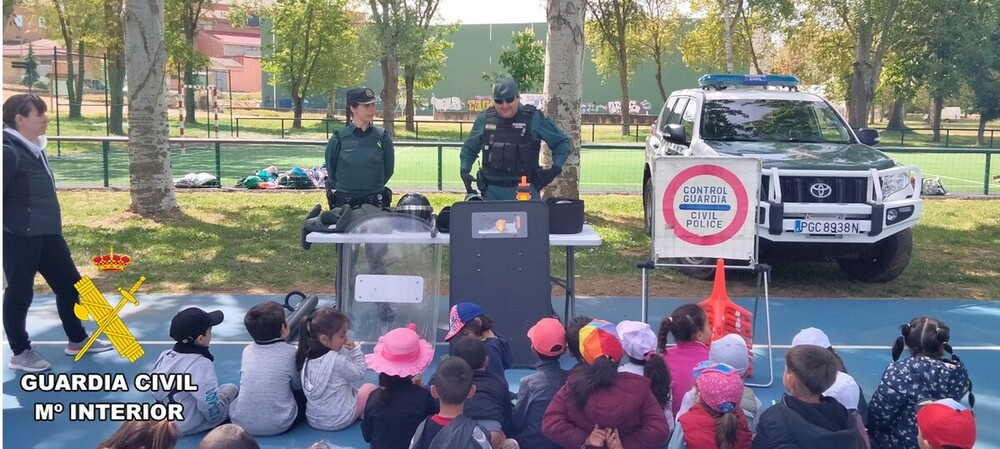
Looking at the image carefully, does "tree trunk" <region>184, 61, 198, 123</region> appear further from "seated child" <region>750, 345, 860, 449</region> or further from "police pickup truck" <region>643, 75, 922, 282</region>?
"seated child" <region>750, 345, 860, 449</region>

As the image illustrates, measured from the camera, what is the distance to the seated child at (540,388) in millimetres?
4453

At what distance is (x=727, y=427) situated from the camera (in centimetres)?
Answer: 376

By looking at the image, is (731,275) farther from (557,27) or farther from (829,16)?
(829,16)

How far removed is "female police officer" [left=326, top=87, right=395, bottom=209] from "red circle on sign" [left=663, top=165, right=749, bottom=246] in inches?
94.4

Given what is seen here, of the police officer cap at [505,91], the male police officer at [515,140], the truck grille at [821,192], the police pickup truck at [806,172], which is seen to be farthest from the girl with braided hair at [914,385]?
the truck grille at [821,192]

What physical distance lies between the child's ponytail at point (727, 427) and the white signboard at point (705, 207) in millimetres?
2851

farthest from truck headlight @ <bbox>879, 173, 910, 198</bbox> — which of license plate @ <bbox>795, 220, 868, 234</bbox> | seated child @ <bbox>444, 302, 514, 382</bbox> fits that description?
seated child @ <bbox>444, 302, 514, 382</bbox>

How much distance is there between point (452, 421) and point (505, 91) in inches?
159

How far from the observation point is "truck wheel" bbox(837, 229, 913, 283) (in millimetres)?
9281

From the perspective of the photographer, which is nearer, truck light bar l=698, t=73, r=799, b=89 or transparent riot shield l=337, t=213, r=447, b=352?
transparent riot shield l=337, t=213, r=447, b=352

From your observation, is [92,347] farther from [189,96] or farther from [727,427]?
[189,96]

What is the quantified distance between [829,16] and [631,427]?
141 feet

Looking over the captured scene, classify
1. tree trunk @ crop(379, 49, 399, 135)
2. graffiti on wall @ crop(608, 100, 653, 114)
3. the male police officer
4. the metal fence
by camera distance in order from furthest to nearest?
1. graffiti on wall @ crop(608, 100, 653, 114)
2. tree trunk @ crop(379, 49, 399, 135)
3. the metal fence
4. the male police officer

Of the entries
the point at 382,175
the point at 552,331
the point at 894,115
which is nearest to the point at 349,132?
the point at 382,175
